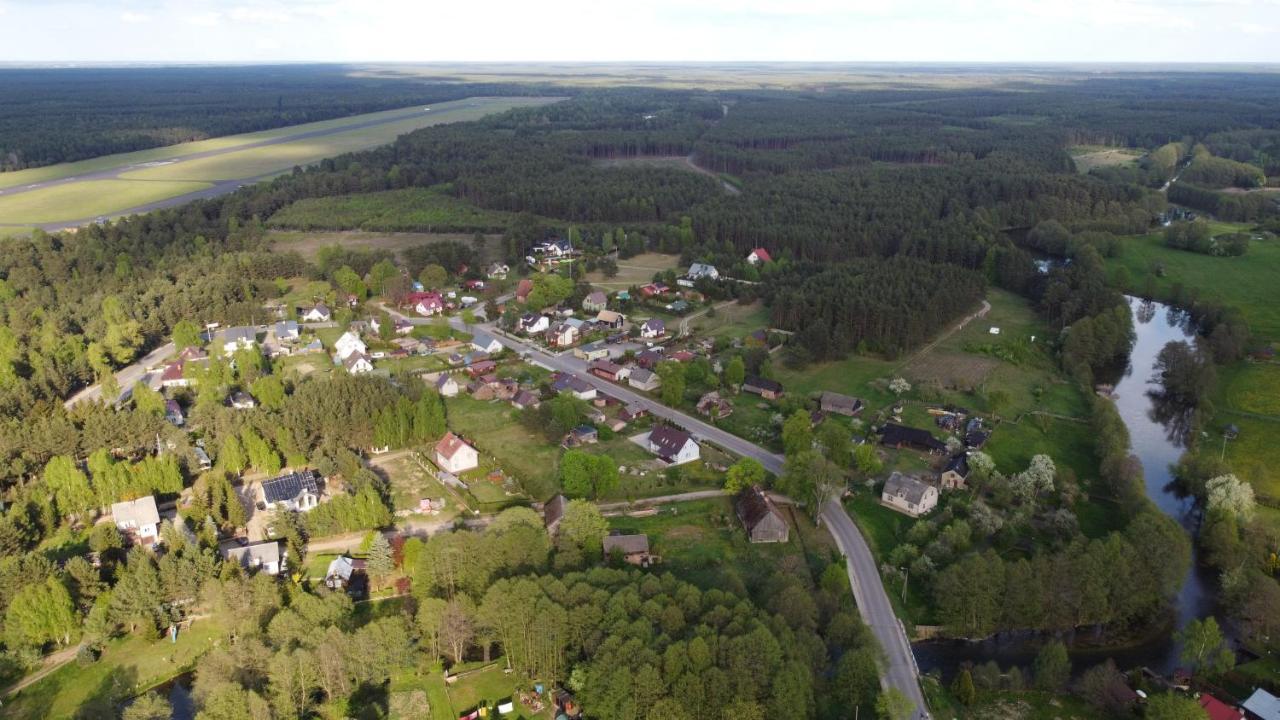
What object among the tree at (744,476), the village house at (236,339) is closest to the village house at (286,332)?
the village house at (236,339)

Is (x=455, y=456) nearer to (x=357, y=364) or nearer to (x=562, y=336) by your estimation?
(x=357, y=364)

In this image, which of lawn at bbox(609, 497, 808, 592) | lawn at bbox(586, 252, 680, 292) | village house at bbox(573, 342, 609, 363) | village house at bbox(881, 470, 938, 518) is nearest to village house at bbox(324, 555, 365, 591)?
lawn at bbox(609, 497, 808, 592)

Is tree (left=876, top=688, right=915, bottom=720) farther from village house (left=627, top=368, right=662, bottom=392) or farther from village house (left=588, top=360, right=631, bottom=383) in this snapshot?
village house (left=588, top=360, right=631, bottom=383)

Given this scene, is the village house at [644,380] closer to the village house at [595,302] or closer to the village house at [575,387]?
the village house at [575,387]

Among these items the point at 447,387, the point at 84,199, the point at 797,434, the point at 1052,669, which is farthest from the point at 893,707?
the point at 84,199

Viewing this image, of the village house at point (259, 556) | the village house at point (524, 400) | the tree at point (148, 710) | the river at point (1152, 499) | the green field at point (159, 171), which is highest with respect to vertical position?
the green field at point (159, 171)
